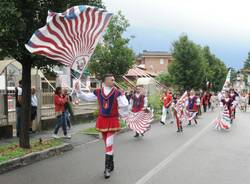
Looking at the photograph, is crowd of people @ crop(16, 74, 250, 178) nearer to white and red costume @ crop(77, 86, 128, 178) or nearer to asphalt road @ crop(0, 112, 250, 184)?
white and red costume @ crop(77, 86, 128, 178)

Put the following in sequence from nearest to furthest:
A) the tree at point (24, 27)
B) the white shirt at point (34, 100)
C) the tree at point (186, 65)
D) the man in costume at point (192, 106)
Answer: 1. the tree at point (24, 27)
2. the white shirt at point (34, 100)
3. the man in costume at point (192, 106)
4. the tree at point (186, 65)

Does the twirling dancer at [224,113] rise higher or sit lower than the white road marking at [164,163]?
higher

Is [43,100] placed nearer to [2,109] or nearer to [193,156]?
[2,109]

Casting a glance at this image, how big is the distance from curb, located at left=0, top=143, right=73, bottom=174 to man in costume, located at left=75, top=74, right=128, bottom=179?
6.90 feet

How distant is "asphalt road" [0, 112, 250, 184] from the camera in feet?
24.8

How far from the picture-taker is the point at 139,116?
13500 millimetres

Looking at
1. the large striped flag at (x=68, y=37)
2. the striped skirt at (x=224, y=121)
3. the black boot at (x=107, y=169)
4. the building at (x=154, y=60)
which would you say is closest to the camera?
the large striped flag at (x=68, y=37)

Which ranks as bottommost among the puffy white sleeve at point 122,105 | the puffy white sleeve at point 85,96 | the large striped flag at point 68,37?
the puffy white sleeve at point 122,105

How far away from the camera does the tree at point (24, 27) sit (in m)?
9.01

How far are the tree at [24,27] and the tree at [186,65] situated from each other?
3819 centimetres

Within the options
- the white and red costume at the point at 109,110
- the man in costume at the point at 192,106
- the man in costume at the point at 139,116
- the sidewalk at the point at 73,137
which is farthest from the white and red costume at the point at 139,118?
the man in costume at the point at 192,106

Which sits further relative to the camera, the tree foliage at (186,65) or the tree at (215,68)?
the tree at (215,68)

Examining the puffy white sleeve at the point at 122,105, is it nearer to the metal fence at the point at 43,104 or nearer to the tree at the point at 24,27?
the tree at the point at 24,27

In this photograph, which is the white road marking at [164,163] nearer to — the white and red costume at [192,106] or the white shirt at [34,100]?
the white shirt at [34,100]
